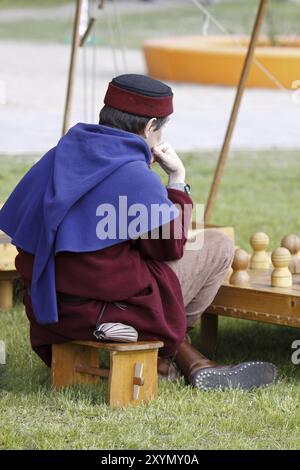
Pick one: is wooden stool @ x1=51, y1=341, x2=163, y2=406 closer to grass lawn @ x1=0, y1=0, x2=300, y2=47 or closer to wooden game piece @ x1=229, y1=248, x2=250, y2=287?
wooden game piece @ x1=229, y1=248, x2=250, y2=287

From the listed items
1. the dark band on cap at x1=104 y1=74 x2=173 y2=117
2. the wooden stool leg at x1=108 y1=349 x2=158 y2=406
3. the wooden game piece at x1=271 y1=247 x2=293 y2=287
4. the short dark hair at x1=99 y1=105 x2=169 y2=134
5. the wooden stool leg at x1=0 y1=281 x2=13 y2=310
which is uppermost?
the dark band on cap at x1=104 y1=74 x2=173 y2=117

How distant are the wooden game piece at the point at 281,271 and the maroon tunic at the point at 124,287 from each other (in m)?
0.62

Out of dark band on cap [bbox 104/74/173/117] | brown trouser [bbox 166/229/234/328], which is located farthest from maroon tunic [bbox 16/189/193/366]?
dark band on cap [bbox 104/74/173/117]

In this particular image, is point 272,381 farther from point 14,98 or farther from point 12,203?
point 14,98

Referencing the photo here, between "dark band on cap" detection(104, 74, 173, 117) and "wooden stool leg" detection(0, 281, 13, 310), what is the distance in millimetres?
1958

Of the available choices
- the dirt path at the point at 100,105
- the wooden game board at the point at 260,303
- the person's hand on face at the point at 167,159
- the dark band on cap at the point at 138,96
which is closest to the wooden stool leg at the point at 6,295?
the wooden game board at the point at 260,303

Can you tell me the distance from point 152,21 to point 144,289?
892 inches

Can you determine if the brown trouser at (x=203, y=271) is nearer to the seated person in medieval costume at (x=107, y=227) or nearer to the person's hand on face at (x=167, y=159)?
the seated person in medieval costume at (x=107, y=227)

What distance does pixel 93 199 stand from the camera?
4227 mm

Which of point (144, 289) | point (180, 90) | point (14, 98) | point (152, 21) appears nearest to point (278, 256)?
point (144, 289)

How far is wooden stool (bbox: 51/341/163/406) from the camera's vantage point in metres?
4.31
